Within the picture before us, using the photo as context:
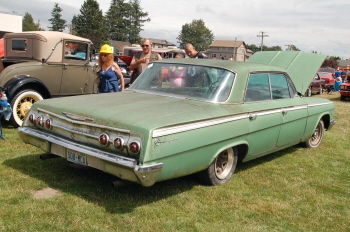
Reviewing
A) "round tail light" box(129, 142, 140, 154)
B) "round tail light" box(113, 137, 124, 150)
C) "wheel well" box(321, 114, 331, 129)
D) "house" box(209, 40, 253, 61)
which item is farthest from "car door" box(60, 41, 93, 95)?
"house" box(209, 40, 253, 61)

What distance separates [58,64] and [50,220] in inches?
199

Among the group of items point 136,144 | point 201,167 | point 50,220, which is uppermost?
point 136,144

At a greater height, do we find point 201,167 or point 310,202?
point 201,167

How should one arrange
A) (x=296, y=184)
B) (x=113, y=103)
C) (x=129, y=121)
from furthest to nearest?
(x=296, y=184), (x=113, y=103), (x=129, y=121)

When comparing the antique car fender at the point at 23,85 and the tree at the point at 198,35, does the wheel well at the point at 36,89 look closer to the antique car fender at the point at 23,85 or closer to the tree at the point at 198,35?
the antique car fender at the point at 23,85

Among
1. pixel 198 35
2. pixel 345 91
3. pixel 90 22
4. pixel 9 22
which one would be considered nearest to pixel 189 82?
pixel 345 91

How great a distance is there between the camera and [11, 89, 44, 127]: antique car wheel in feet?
21.4

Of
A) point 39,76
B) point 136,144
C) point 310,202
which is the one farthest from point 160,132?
point 39,76

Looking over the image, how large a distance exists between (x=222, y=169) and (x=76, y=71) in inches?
190

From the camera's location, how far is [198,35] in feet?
384

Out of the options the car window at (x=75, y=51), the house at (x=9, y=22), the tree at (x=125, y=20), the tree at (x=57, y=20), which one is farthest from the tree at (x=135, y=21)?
the car window at (x=75, y=51)

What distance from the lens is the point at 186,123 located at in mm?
3508

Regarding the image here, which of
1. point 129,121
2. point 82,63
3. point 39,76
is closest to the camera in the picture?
point 129,121

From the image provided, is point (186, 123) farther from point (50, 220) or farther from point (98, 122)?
point (50, 220)
